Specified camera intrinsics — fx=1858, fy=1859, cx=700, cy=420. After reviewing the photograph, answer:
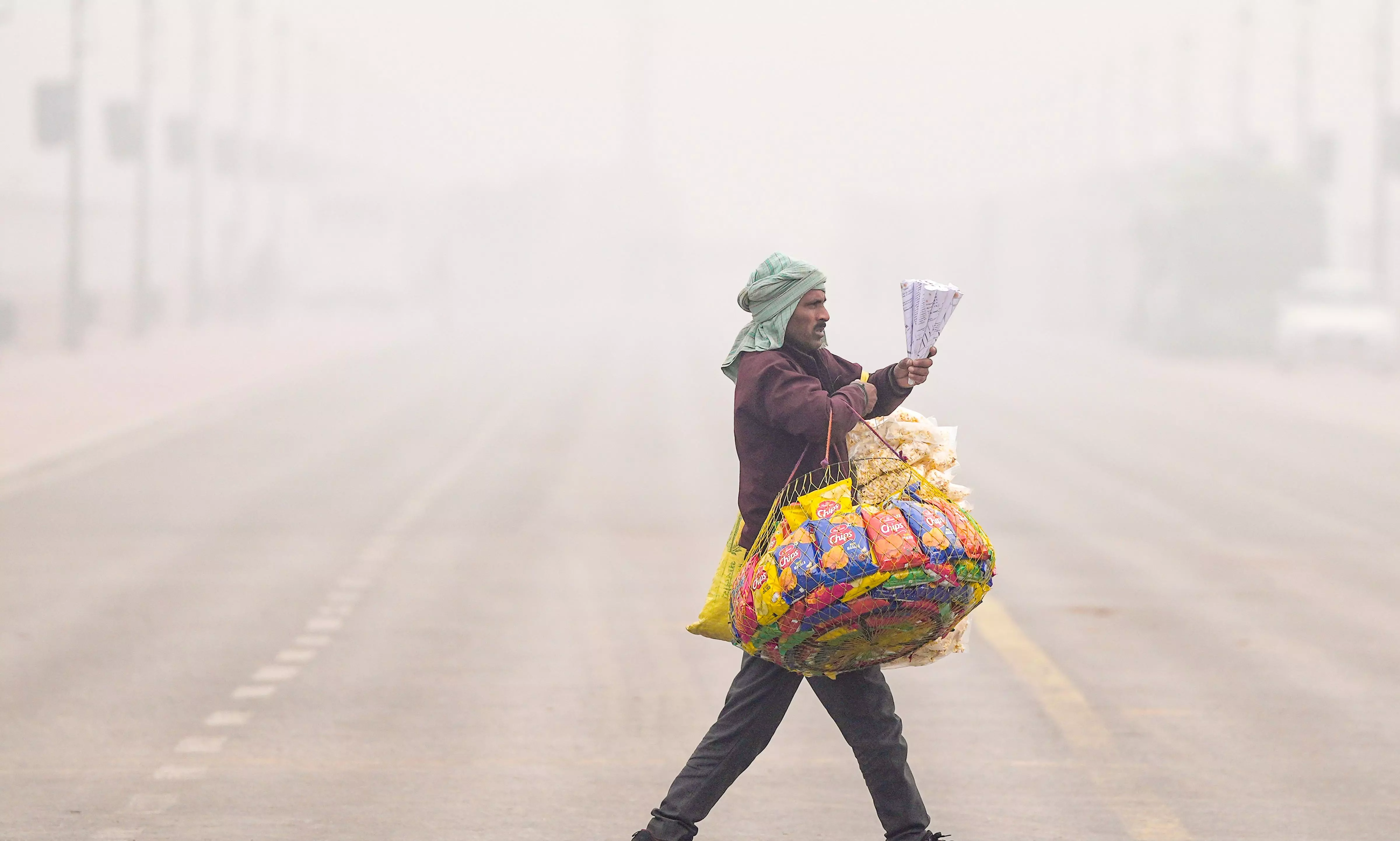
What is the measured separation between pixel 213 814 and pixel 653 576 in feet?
19.5

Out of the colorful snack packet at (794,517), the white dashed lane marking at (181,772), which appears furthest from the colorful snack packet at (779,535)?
the white dashed lane marking at (181,772)

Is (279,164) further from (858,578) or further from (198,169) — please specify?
(858,578)

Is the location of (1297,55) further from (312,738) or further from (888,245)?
(888,245)

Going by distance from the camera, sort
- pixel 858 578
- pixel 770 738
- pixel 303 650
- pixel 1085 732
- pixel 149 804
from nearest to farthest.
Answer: pixel 858 578, pixel 770 738, pixel 149 804, pixel 1085 732, pixel 303 650

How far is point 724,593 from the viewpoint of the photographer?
5289 mm

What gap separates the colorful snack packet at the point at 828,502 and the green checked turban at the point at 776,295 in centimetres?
46

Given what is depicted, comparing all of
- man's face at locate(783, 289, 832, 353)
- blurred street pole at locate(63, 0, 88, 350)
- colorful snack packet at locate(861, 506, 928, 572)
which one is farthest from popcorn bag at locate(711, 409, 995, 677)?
blurred street pole at locate(63, 0, 88, 350)

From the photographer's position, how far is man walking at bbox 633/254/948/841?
5.16m

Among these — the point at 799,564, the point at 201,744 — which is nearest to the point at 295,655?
the point at 201,744

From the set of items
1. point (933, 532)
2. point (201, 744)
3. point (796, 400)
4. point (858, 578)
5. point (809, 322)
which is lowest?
point (201, 744)

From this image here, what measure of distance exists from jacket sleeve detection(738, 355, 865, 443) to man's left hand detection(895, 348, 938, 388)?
114 mm

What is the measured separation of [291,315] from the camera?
6625cm

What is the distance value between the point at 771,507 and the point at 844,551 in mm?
521

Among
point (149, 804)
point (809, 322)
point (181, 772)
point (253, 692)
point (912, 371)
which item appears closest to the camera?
point (912, 371)
